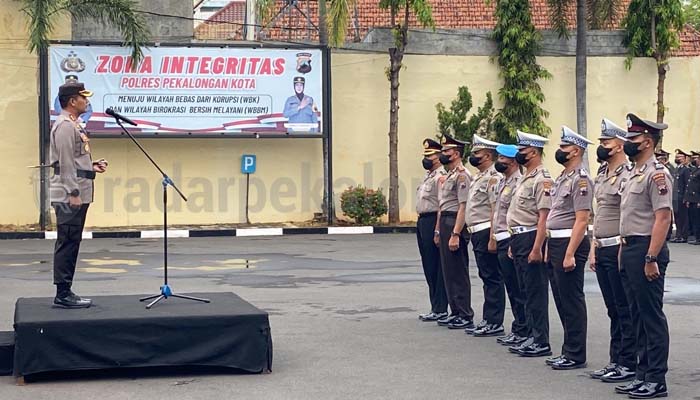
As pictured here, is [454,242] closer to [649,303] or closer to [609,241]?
[609,241]

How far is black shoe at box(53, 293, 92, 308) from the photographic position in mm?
9344

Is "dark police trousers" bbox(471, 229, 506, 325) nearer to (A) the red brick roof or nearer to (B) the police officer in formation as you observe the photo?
(B) the police officer in formation

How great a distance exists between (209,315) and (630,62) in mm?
22146

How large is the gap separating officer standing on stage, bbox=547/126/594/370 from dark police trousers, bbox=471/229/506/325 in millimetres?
A: 1673

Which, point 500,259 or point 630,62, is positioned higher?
point 630,62

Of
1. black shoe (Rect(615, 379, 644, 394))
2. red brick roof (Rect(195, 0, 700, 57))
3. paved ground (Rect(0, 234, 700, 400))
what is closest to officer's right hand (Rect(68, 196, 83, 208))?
paved ground (Rect(0, 234, 700, 400))

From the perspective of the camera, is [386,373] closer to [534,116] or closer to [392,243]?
[392,243]

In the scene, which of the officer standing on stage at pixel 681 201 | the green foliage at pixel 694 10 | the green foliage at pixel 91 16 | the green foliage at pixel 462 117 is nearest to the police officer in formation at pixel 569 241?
the officer standing on stage at pixel 681 201

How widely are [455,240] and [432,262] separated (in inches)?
36.8

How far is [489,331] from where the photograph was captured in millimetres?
11109

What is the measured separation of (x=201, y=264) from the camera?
1842 centimetres

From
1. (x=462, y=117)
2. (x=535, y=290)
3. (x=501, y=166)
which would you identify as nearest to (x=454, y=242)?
(x=501, y=166)

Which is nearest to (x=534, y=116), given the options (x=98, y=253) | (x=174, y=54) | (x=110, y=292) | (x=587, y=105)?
(x=587, y=105)

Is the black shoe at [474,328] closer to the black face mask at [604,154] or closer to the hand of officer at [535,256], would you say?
the hand of officer at [535,256]
